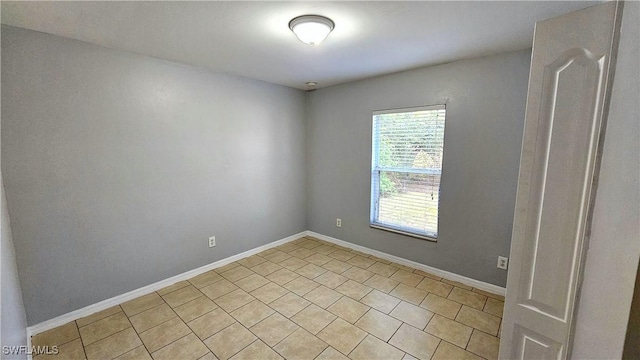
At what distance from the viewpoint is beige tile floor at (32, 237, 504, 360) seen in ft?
6.02

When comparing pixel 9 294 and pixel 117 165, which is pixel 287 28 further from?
pixel 9 294

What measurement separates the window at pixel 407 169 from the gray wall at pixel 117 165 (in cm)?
158

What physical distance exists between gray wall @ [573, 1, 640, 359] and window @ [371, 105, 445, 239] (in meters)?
1.91

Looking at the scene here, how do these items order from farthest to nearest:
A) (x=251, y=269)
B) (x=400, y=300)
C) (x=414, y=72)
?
Answer: (x=251, y=269)
(x=414, y=72)
(x=400, y=300)

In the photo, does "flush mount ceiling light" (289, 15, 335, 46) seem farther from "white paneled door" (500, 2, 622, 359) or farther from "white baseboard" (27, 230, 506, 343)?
"white baseboard" (27, 230, 506, 343)

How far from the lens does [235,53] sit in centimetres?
234

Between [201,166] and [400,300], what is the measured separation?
2.53 meters

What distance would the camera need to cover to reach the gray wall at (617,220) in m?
0.79

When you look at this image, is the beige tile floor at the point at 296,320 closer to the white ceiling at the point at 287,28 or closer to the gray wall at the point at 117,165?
the gray wall at the point at 117,165

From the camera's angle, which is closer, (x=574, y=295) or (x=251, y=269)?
(x=574, y=295)

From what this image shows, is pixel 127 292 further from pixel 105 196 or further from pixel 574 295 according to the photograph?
pixel 574 295

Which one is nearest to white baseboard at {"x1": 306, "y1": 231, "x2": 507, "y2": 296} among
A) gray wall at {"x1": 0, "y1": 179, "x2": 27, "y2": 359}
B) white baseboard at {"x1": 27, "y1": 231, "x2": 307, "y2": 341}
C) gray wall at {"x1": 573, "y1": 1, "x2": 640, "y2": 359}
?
white baseboard at {"x1": 27, "y1": 231, "x2": 307, "y2": 341}

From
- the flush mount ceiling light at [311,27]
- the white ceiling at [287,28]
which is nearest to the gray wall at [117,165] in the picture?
the white ceiling at [287,28]

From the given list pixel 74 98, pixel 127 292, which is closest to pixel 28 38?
pixel 74 98
